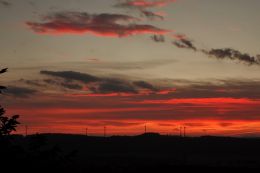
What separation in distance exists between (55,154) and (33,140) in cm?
65

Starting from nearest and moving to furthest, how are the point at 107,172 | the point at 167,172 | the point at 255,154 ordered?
the point at 107,172 → the point at 167,172 → the point at 255,154

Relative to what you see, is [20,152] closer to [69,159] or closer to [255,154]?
[69,159]

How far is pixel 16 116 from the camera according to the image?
12531mm

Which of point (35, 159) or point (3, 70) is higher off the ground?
point (3, 70)

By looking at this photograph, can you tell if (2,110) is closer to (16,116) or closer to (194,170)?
(16,116)

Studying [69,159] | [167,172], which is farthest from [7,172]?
[167,172]

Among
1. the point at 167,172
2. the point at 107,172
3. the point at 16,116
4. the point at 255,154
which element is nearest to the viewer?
the point at 16,116

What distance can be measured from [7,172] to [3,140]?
803 millimetres

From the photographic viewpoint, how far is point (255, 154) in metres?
184

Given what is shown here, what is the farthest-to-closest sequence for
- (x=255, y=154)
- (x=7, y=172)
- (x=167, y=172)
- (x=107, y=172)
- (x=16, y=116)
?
(x=255, y=154), (x=167, y=172), (x=107, y=172), (x=16, y=116), (x=7, y=172)

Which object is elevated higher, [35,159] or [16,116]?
[16,116]

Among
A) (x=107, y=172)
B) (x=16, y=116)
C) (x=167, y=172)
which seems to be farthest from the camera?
(x=167, y=172)

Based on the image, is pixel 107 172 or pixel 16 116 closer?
pixel 16 116

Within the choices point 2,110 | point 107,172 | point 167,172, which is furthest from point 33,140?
point 167,172
